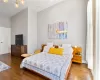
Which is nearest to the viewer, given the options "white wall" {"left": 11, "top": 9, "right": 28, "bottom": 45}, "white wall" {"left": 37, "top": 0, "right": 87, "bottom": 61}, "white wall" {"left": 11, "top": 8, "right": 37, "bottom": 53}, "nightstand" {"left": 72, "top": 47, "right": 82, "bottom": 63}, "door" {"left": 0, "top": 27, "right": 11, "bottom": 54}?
"nightstand" {"left": 72, "top": 47, "right": 82, "bottom": 63}

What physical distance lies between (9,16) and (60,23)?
4513 millimetres

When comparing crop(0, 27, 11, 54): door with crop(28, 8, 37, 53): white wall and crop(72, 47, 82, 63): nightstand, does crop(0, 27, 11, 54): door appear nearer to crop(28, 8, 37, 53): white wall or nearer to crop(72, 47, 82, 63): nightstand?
crop(28, 8, 37, 53): white wall

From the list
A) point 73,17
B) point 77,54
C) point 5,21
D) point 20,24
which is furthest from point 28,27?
point 77,54

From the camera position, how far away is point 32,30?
5215 mm

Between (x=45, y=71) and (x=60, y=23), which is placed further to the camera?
(x=60, y=23)

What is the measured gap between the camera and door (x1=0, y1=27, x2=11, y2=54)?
5.94 meters

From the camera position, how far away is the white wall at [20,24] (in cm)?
505

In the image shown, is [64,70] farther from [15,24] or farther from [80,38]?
[15,24]

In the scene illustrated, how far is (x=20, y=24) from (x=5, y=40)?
2.00 m

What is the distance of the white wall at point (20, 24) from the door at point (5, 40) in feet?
1.15

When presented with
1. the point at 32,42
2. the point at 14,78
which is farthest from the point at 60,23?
Result: the point at 14,78

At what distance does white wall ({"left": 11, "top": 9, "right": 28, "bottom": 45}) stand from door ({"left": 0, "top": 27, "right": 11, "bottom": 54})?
35 cm

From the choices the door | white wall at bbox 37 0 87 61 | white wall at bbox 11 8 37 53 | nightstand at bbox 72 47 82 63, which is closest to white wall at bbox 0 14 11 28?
the door

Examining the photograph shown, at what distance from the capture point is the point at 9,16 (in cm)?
634
